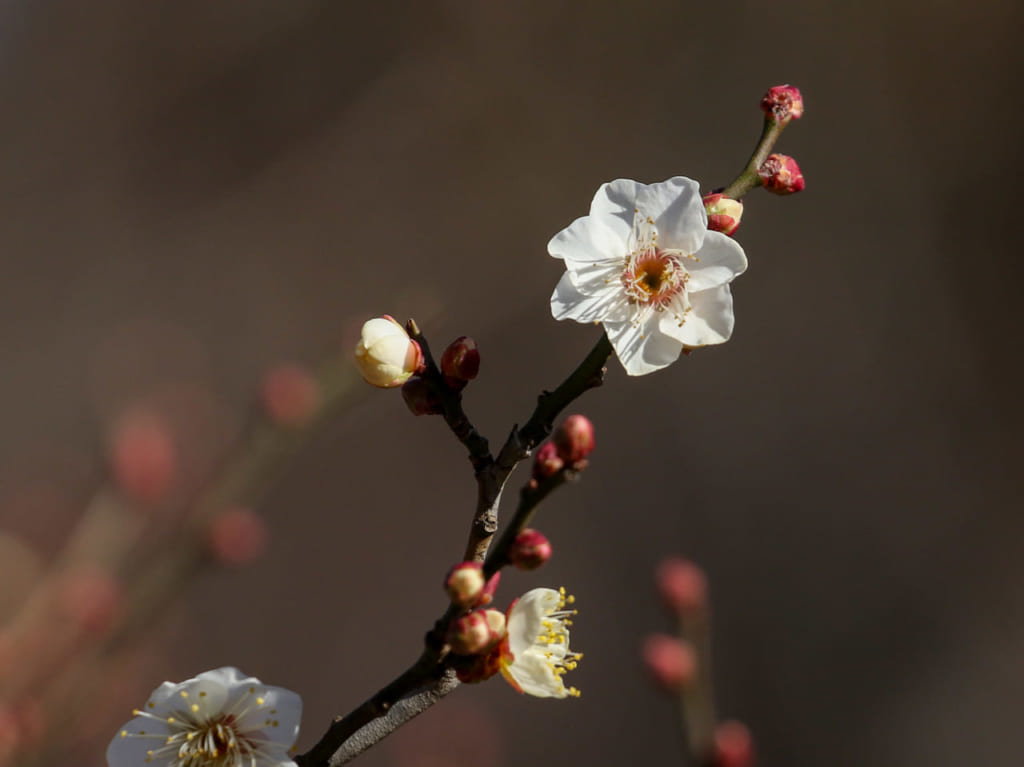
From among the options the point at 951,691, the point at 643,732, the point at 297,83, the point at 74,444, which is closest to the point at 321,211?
the point at 297,83

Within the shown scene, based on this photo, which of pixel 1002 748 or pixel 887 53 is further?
pixel 887 53

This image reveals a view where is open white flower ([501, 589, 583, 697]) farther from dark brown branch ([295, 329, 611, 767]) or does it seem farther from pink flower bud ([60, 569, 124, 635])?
pink flower bud ([60, 569, 124, 635])

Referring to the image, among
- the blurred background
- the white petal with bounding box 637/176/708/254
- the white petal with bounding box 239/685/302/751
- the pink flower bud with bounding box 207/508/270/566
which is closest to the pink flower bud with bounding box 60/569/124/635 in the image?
the pink flower bud with bounding box 207/508/270/566

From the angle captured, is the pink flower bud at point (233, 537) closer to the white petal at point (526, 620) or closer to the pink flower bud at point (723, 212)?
the white petal at point (526, 620)

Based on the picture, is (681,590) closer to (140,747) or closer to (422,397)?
(422,397)

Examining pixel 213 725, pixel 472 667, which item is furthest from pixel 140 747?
pixel 472 667

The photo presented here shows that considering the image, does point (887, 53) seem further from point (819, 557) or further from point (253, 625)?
point (253, 625)
